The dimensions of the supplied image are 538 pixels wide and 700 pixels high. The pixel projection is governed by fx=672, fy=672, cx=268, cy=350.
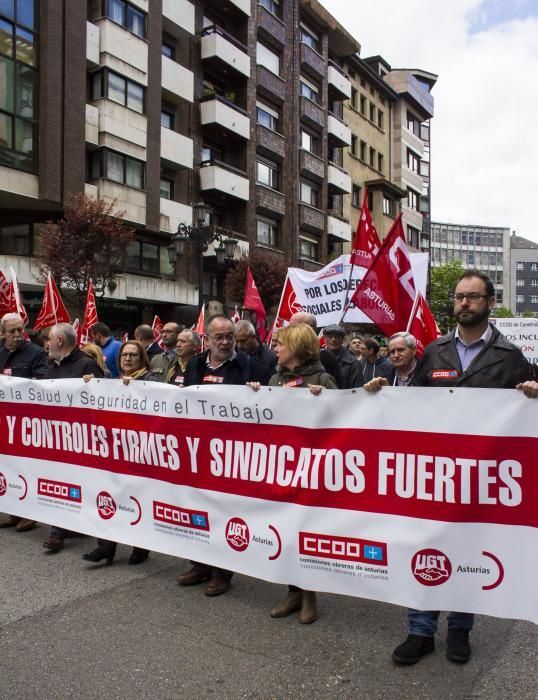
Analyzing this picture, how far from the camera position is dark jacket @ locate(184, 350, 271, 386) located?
5031mm

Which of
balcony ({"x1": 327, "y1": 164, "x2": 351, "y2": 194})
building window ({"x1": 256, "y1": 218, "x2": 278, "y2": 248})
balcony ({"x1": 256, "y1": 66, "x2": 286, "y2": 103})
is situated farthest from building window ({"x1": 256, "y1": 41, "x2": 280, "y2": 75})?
building window ({"x1": 256, "y1": 218, "x2": 278, "y2": 248})

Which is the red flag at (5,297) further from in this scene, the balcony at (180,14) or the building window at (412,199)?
the building window at (412,199)

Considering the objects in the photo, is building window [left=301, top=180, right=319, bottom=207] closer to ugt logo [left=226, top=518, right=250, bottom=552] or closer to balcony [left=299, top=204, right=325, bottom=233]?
balcony [left=299, top=204, right=325, bottom=233]

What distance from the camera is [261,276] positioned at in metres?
26.6

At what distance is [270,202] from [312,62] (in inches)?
385

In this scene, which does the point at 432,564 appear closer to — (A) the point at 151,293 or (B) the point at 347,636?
(B) the point at 347,636

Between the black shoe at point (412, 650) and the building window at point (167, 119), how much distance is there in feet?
86.9

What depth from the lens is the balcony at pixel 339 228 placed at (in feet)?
124

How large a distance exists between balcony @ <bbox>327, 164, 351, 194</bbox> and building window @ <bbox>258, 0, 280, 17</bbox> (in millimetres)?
8401

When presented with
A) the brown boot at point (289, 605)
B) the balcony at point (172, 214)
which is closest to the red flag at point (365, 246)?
the brown boot at point (289, 605)

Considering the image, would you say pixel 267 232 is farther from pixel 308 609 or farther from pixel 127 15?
pixel 308 609

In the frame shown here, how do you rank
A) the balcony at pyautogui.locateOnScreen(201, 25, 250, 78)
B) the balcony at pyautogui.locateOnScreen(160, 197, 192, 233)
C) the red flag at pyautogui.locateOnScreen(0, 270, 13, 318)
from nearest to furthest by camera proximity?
1. the red flag at pyautogui.locateOnScreen(0, 270, 13, 318)
2. the balcony at pyautogui.locateOnScreen(160, 197, 192, 233)
3. the balcony at pyautogui.locateOnScreen(201, 25, 250, 78)

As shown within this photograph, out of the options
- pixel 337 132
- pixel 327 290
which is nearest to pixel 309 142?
pixel 337 132

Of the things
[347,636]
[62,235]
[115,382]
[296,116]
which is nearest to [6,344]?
[115,382]
